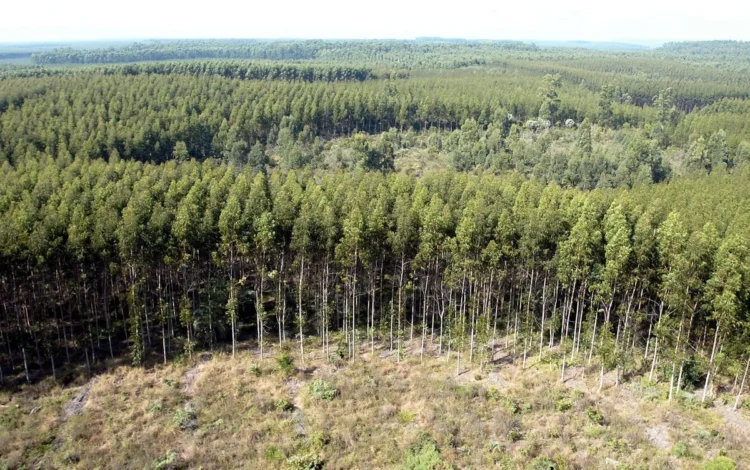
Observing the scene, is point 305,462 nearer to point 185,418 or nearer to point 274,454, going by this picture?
point 274,454

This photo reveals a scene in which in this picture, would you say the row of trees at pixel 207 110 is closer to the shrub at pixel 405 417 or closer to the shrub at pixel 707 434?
the shrub at pixel 405 417

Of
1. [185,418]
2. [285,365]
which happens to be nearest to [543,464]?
[285,365]

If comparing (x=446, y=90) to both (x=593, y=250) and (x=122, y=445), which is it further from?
(x=122, y=445)

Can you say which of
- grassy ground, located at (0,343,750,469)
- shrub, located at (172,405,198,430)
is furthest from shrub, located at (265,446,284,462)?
shrub, located at (172,405,198,430)

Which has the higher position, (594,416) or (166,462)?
(594,416)

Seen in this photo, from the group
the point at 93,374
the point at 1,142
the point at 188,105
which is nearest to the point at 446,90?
the point at 188,105
